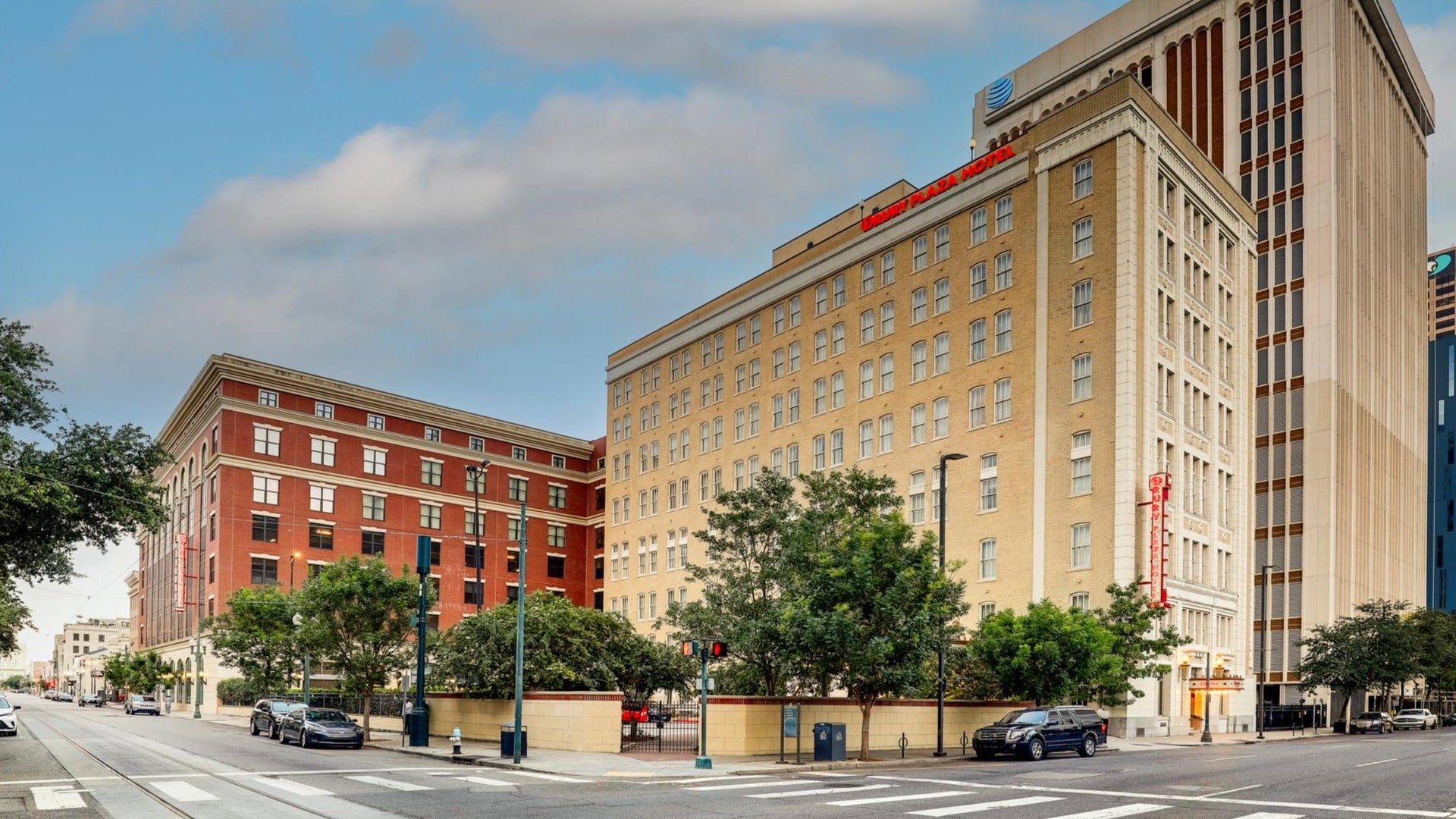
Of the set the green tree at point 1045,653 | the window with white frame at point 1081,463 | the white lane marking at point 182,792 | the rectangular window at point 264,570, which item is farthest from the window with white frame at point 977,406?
the rectangular window at point 264,570

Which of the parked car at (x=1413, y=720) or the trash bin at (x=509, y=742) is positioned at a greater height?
the trash bin at (x=509, y=742)

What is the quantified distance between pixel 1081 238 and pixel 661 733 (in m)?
33.3

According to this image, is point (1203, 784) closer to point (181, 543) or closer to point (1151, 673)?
point (1151, 673)

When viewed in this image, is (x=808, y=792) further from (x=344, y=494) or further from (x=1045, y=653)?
(x=344, y=494)

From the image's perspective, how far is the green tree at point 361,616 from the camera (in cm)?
4375

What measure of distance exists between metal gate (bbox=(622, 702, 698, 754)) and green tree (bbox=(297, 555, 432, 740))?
944cm

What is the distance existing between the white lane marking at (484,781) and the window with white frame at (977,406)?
1606 inches

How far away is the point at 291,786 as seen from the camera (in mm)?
23797

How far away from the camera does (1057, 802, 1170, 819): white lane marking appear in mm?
19188

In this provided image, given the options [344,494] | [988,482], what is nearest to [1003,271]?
[988,482]

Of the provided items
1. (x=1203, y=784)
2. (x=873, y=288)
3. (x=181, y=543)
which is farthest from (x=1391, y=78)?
(x=181, y=543)

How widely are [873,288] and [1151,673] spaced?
103 feet

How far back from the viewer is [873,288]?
2813 inches

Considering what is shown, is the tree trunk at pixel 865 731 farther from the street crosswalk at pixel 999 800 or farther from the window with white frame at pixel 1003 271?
the window with white frame at pixel 1003 271
